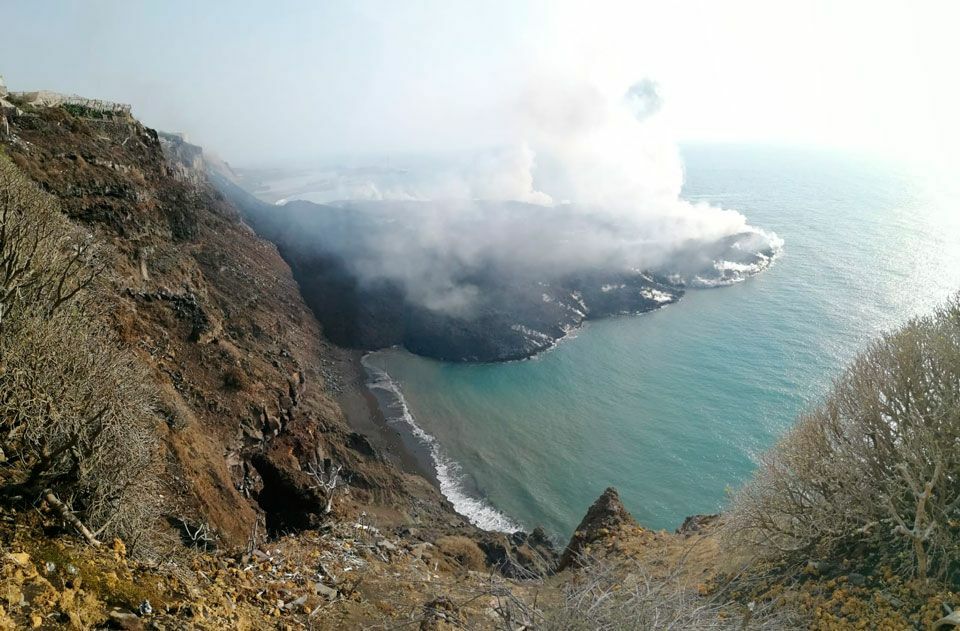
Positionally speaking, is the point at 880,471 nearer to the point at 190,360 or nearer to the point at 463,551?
the point at 463,551

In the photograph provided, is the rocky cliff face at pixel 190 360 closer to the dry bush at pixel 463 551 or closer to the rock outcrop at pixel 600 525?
the dry bush at pixel 463 551

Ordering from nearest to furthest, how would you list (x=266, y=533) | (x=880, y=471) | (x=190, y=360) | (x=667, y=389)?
(x=880, y=471), (x=266, y=533), (x=190, y=360), (x=667, y=389)

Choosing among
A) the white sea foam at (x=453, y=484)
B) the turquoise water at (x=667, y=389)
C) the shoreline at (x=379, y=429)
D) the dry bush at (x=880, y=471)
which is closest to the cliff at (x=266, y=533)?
the dry bush at (x=880, y=471)

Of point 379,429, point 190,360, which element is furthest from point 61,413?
point 379,429

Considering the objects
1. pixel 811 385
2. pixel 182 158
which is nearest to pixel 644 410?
pixel 811 385

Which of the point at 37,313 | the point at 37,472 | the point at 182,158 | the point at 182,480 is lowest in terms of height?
the point at 182,480

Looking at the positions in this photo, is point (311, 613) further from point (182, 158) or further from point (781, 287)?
point (182, 158)
